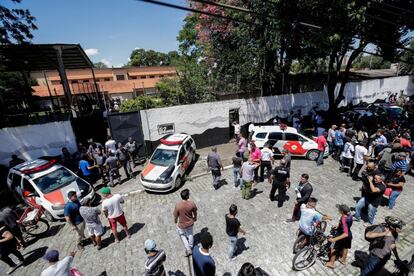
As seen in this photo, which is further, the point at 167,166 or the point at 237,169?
the point at 167,166

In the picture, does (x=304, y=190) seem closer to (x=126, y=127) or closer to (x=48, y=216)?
(x=48, y=216)

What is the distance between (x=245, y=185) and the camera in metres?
8.23

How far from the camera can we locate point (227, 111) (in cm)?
1513

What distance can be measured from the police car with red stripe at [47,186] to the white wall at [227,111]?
523cm

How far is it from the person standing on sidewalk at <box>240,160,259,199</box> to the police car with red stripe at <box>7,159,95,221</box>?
5.73 meters

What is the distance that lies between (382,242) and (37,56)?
2178 centimetres

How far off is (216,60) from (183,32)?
624 inches

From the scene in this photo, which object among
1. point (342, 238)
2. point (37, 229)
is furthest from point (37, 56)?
point (342, 238)

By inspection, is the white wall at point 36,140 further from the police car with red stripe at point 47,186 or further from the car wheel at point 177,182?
the car wheel at point 177,182

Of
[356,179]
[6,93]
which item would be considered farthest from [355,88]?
[6,93]

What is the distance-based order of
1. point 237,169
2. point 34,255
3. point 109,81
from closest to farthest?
1. point 34,255
2. point 237,169
3. point 109,81

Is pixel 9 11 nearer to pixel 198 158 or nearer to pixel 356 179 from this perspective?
pixel 198 158

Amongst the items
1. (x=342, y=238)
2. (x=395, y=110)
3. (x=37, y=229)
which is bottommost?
(x=37, y=229)

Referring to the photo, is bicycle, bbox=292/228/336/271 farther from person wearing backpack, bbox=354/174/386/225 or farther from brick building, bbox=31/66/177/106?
brick building, bbox=31/66/177/106
